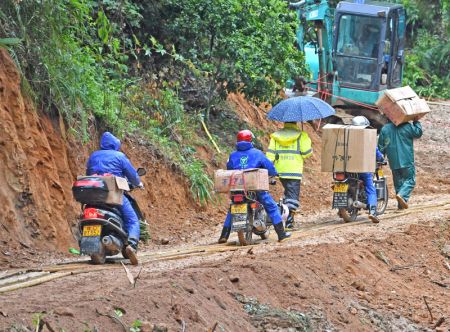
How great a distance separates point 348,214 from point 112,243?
223 inches

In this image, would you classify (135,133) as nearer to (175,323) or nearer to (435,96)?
(175,323)

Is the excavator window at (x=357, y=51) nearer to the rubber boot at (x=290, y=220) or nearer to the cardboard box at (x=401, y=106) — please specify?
the cardboard box at (x=401, y=106)

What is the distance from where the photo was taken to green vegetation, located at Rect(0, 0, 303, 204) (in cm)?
1664

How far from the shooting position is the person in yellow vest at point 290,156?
16359 mm

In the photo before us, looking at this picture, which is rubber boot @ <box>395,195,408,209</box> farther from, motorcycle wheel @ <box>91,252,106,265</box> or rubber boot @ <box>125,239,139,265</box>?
motorcycle wheel @ <box>91,252,106,265</box>

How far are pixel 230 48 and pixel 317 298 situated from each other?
955 cm

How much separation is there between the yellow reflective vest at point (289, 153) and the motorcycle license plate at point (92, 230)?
4218 mm

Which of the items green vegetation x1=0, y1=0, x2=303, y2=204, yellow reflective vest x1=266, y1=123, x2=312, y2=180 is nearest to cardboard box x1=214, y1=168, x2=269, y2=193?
yellow reflective vest x1=266, y1=123, x2=312, y2=180

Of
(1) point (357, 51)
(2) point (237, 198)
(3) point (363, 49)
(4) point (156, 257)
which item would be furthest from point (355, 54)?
(4) point (156, 257)

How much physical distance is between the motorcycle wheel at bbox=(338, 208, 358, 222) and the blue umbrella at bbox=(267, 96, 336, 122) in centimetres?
169

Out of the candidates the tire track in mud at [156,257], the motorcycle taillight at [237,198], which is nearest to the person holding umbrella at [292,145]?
the tire track in mud at [156,257]

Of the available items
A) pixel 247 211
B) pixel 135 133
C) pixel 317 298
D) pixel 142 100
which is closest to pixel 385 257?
pixel 247 211

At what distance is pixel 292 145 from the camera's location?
53.7ft

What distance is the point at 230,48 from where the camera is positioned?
20703mm
